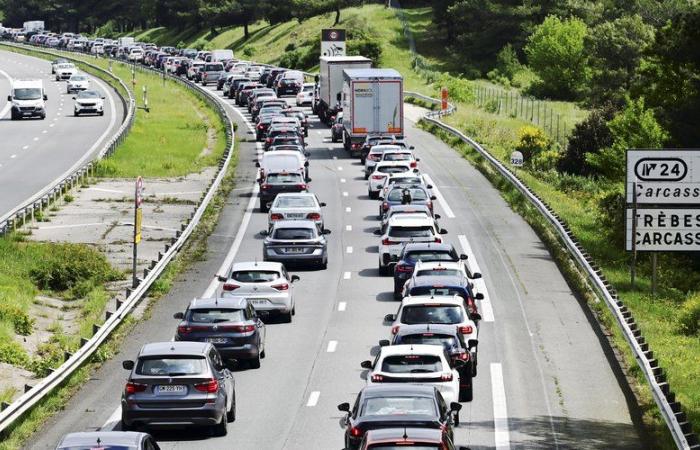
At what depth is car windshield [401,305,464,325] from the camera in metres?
29.1

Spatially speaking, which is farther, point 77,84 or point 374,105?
point 77,84

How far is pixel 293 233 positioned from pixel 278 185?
44.0ft

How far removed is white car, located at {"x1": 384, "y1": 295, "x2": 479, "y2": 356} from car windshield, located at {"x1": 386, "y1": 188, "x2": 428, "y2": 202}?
22.2 m

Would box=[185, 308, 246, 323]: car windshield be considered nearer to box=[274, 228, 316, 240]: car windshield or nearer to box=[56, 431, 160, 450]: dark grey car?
box=[56, 431, 160, 450]: dark grey car

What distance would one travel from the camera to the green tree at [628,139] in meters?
84.1

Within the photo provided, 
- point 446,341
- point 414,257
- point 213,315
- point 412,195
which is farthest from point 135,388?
point 412,195

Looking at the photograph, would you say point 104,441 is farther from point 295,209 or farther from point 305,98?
point 305,98

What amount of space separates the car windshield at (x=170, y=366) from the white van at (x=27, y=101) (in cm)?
7708

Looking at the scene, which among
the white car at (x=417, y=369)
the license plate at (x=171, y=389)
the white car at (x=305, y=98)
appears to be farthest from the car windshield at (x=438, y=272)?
the white car at (x=305, y=98)

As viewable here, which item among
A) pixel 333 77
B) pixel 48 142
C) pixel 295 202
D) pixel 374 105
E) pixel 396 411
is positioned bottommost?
pixel 48 142

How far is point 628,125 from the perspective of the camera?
86750 mm

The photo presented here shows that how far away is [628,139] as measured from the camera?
282 feet

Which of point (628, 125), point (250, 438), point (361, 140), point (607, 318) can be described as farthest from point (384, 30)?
point (250, 438)

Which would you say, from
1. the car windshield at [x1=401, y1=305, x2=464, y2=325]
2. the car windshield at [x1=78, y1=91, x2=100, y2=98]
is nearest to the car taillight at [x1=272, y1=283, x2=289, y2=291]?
the car windshield at [x1=401, y1=305, x2=464, y2=325]
